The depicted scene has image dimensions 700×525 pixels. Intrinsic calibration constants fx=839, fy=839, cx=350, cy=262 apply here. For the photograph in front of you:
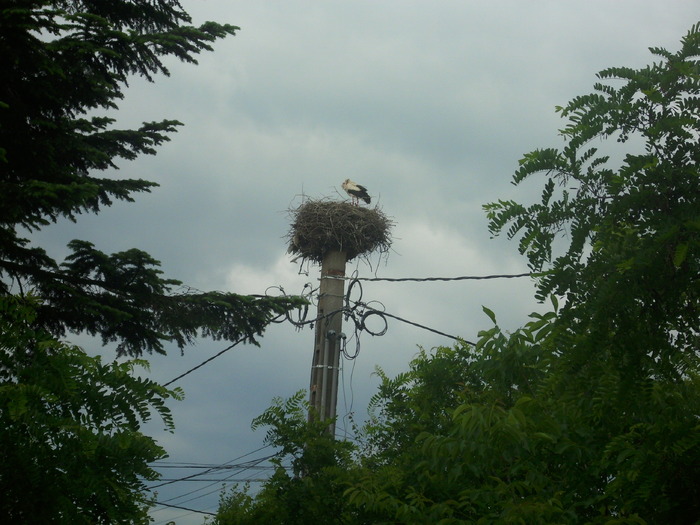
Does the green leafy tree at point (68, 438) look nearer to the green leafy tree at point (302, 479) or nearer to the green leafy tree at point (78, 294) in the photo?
the green leafy tree at point (78, 294)

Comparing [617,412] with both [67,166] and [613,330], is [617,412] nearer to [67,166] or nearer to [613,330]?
[613,330]

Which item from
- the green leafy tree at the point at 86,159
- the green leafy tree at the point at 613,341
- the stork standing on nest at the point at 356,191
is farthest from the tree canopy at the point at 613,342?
the stork standing on nest at the point at 356,191

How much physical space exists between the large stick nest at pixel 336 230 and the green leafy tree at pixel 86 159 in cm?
191

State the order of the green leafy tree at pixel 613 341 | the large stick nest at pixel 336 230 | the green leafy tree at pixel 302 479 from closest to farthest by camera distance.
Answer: the green leafy tree at pixel 613 341 → the green leafy tree at pixel 302 479 → the large stick nest at pixel 336 230

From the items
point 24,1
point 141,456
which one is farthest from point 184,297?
point 141,456

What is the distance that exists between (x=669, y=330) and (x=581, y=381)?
440mm

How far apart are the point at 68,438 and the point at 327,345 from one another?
7.80 m

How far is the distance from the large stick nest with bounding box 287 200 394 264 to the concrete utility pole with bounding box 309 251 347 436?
2.57ft

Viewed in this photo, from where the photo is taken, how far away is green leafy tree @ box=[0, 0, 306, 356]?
26.3 ft

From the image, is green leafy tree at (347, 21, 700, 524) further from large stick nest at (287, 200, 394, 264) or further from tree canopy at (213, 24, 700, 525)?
large stick nest at (287, 200, 394, 264)

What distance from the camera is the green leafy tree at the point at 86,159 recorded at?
8.02 metres

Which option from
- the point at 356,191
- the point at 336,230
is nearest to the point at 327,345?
the point at 336,230

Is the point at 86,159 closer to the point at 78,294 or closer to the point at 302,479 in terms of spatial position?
the point at 78,294

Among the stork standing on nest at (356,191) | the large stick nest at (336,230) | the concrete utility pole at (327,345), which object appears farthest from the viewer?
the stork standing on nest at (356,191)
